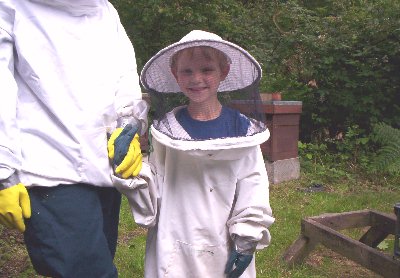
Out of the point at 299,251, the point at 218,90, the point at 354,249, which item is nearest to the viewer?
the point at 218,90

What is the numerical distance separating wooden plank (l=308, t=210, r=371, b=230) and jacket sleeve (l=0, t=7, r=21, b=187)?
2641mm

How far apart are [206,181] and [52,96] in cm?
66

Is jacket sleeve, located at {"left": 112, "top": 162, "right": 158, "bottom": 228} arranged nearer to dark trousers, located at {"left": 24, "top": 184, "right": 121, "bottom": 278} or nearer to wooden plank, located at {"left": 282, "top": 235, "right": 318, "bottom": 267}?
dark trousers, located at {"left": 24, "top": 184, "right": 121, "bottom": 278}

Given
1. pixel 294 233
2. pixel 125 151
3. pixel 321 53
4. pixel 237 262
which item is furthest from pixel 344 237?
pixel 321 53

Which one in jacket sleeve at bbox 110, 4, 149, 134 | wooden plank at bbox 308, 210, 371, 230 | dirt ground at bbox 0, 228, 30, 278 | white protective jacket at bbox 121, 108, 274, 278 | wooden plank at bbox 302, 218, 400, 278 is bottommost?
dirt ground at bbox 0, 228, 30, 278

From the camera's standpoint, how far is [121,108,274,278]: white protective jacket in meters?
2.18

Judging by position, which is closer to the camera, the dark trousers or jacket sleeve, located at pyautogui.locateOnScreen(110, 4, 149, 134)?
the dark trousers

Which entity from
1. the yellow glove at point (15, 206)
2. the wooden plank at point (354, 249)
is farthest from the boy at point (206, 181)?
the wooden plank at point (354, 249)

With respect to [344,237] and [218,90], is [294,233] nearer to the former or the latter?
[344,237]

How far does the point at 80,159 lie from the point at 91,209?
7.6 inches

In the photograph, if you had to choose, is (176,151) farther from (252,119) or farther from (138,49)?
(138,49)

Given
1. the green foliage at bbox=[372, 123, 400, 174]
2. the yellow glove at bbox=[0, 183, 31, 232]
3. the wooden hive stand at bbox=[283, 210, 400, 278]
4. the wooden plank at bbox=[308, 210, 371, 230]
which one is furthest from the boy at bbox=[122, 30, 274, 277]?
the green foliage at bbox=[372, 123, 400, 174]

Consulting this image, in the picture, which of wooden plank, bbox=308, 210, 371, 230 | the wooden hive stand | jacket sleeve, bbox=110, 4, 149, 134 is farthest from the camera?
wooden plank, bbox=308, 210, 371, 230

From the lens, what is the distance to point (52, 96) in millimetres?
2025
